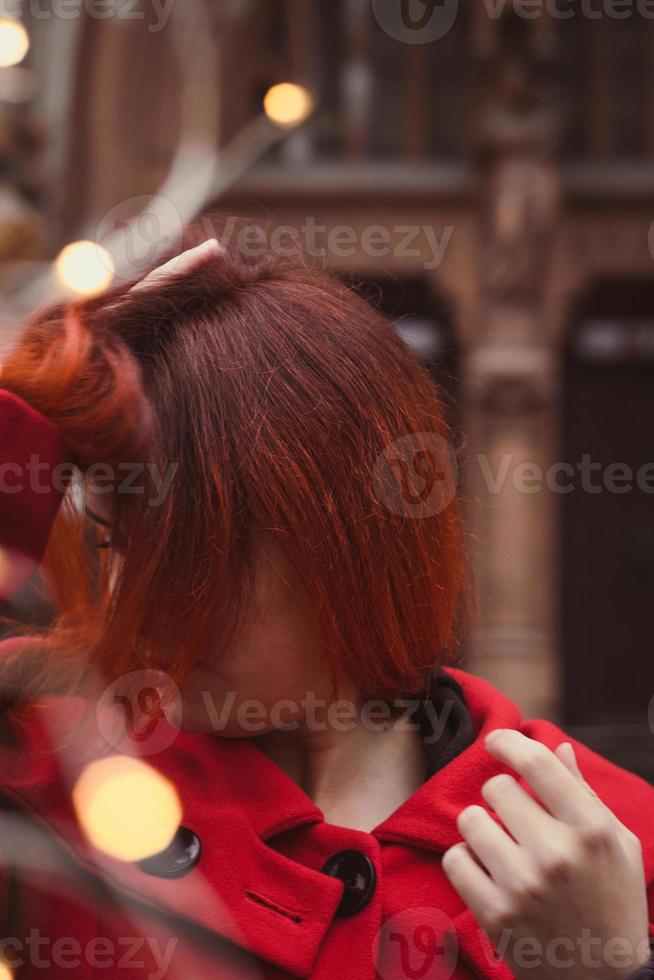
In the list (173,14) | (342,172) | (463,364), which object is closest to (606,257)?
(463,364)

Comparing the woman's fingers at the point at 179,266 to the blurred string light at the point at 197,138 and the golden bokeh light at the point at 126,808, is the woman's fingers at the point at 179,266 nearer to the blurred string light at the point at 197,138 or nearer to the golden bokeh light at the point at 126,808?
the golden bokeh light at the point at 126,808

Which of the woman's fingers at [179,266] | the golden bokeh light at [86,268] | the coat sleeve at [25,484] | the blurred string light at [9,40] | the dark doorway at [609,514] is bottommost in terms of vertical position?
the dark doorway at [609,514]

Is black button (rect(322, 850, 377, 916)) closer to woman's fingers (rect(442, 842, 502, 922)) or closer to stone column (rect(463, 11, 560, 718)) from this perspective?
woman's fingers (rect(442, 842, 502, 922))

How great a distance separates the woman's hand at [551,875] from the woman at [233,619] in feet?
0.19

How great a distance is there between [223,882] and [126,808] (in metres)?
0.09

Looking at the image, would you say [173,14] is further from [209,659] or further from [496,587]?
[209,659]

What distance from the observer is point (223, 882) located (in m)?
0.86

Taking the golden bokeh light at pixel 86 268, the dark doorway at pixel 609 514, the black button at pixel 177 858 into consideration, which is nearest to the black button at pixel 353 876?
the black button at pixel 177 858

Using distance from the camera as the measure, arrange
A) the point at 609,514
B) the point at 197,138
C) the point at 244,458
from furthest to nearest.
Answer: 1. the point at 609,514
2. the point at 197,138
3. the point at 244,458

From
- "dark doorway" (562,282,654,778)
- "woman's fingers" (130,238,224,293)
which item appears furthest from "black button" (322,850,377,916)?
"dark doorway" (562,282,654,778)

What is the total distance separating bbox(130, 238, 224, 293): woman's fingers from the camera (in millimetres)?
895

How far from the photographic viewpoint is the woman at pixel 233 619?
83 cm

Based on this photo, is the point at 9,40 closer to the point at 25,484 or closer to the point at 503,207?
the point at 25,484

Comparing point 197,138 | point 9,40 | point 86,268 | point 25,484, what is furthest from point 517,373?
point 25,484
